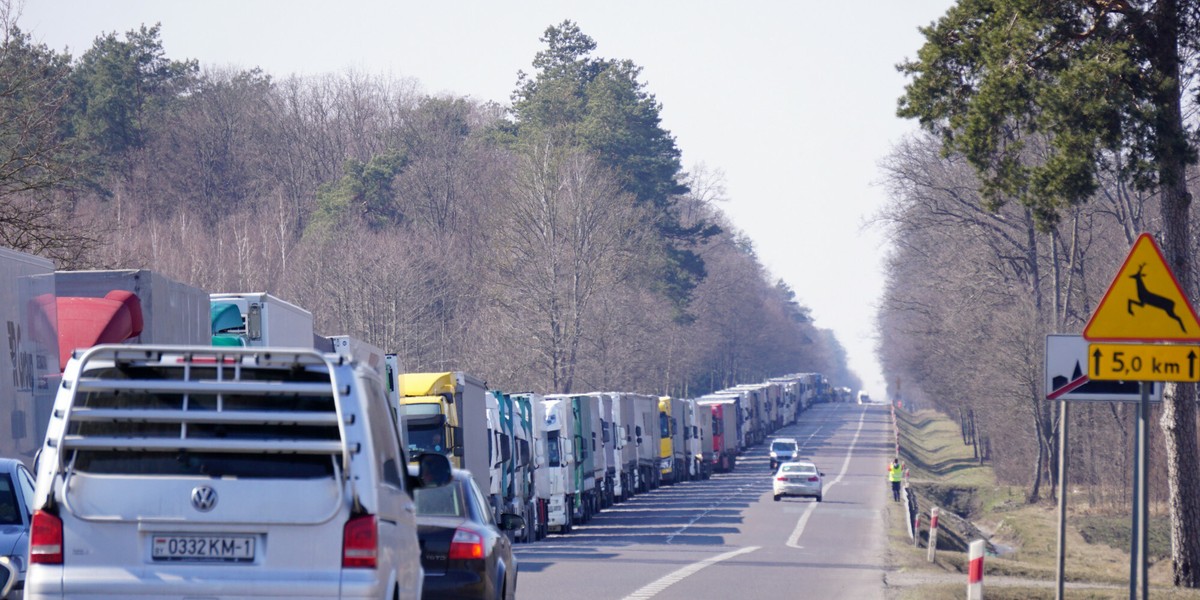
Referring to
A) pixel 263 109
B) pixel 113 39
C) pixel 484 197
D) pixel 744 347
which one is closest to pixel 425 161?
pixel 484 197

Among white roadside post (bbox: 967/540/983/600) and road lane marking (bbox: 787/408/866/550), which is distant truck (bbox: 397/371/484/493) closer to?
road lane marking (bbox: 787/408/866/550)

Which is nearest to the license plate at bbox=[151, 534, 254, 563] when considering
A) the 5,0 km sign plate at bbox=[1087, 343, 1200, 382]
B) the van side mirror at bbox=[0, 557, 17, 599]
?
the van side mirror at bbox=[0, 557, 17, 599]

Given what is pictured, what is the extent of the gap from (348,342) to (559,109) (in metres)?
57.1

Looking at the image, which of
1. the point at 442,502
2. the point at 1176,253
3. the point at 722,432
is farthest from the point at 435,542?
the point at 722,432

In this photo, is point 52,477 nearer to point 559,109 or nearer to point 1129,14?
point 1129,14

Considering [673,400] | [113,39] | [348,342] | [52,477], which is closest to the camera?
[52,477]

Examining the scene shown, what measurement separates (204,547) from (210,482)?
0.98 ft

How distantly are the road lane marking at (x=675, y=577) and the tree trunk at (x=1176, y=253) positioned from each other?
259 inches

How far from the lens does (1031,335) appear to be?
53031 millimetres

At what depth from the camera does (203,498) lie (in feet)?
23.1

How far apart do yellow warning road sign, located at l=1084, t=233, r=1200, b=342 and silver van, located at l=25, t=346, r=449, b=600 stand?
560 cm

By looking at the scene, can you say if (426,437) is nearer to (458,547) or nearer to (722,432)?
(458,547)

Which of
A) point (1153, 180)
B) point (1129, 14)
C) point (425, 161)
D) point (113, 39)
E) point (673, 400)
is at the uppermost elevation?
point (113, 39)

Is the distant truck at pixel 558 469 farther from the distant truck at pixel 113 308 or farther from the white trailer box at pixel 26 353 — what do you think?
the white trailer box at pixel 26 353
